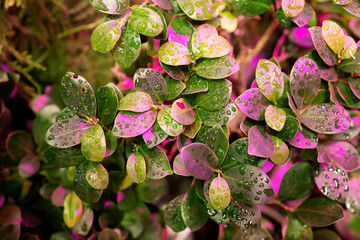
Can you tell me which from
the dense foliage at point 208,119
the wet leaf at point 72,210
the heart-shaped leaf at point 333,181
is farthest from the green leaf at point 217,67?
the wet leaf at point 72,210

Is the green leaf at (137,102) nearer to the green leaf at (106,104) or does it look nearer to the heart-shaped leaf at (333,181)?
the green leaf at (106,104)

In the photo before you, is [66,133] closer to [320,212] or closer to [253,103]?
[253,103]

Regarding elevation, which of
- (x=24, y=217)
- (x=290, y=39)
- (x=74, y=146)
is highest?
(x=290, y=39)

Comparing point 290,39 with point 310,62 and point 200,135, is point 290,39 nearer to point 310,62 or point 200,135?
point 310,62

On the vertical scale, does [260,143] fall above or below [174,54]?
below

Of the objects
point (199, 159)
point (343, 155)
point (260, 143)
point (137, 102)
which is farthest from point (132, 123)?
point (343, 155)

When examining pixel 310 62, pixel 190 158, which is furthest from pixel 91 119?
pixel 310 62
